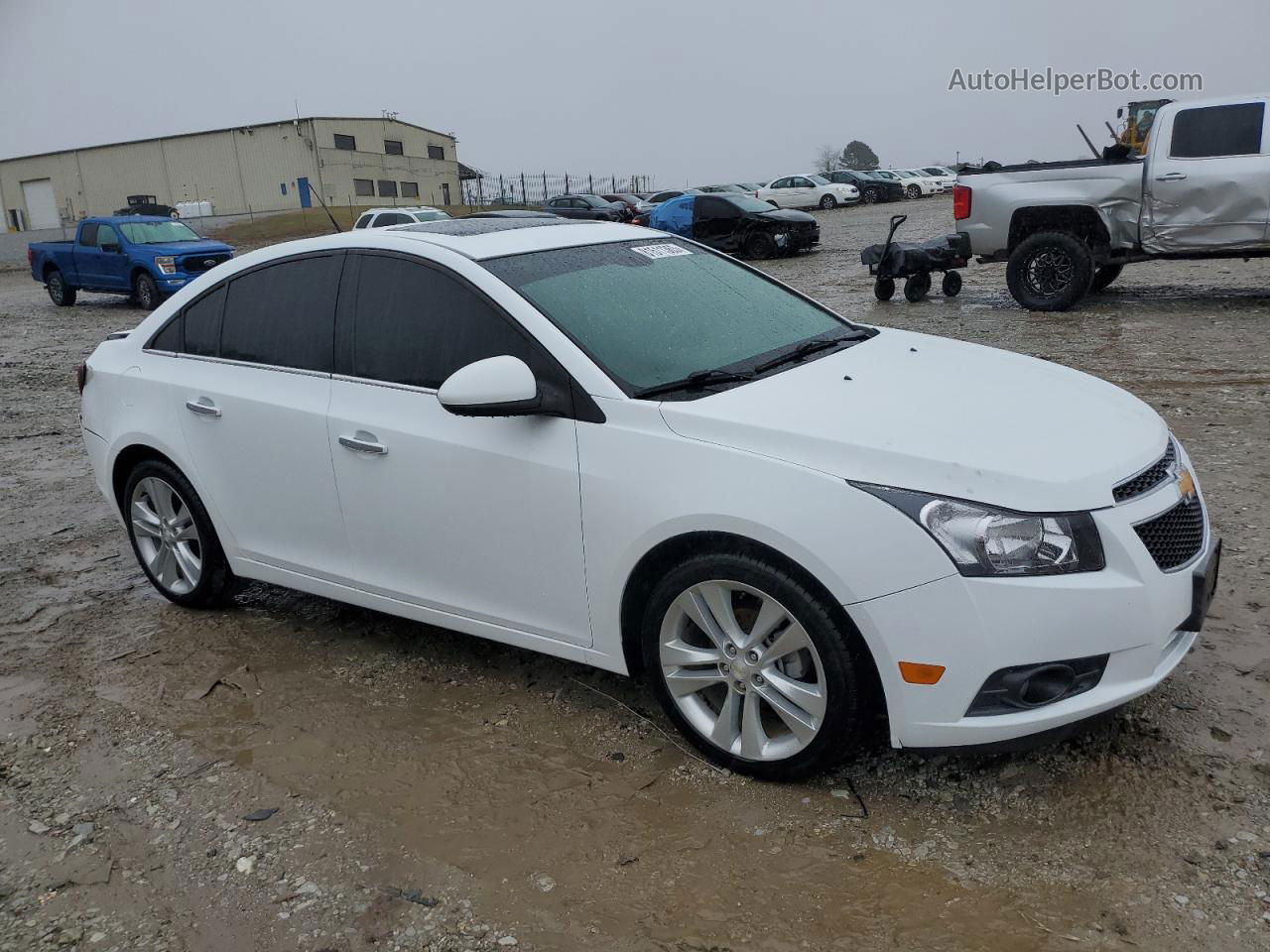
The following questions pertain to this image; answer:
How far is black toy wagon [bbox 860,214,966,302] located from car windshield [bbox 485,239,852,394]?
949cm

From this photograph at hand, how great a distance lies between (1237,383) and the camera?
7.84 metres

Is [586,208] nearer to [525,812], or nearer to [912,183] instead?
[912,183]

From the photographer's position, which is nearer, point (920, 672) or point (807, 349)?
point (920, 672)

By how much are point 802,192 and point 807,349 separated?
3710cm

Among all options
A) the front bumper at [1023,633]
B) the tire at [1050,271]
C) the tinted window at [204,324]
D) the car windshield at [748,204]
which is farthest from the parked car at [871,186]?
the front bumper at [1023,633]

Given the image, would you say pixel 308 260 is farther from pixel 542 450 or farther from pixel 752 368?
pixel 752 368

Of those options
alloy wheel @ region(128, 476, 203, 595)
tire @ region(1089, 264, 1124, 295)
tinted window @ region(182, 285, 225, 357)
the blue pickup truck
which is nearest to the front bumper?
tinted window @ region(182, 285, 225, 357)

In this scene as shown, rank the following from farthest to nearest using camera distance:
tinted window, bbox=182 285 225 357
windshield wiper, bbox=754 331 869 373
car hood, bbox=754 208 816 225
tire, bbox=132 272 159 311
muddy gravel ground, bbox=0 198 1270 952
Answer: car hood, bbox=754 208 816 225 → tire, bbox=132 272 159 311 → tinted window, bbox=182 285 225 357 → windshield wiper, bbox=754 331 869 373 → muddy gravel ground, bbox=0 198 1270 952

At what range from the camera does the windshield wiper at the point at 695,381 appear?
321cm

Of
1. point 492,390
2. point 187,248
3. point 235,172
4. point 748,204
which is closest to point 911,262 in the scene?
point 748,204

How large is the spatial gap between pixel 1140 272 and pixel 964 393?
14475mm

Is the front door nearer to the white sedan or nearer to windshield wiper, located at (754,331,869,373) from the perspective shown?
the white sedan

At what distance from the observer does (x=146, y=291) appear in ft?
61.0

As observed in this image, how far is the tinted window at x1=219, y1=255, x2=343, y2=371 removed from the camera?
3.95 m
